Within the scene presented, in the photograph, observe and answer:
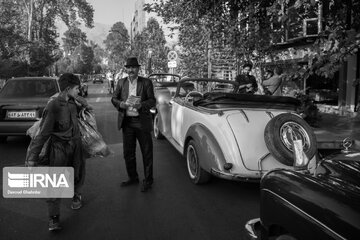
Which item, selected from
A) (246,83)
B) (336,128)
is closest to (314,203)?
(246,83)

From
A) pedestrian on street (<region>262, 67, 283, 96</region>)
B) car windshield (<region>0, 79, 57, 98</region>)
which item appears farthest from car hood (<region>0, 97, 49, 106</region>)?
pedestrian on street (<region>262, 67, 283, 96</region>)

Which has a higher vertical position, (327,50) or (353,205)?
(327,50)

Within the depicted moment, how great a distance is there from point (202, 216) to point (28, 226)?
6.18 ft

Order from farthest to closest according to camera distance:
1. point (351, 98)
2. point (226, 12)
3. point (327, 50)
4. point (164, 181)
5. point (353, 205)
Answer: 1. point (351, 98)
2. point (226, 12)
3. point (327, 50)
4. point (164, 181)
5. point (353, 205)

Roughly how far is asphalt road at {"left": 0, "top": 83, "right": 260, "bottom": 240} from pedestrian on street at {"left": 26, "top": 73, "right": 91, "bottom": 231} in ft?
1.10

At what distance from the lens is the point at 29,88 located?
332 inches

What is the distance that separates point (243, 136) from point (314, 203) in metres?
2.68

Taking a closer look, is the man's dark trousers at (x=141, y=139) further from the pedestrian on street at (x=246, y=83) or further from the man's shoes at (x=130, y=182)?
the pedestrian on street at (x=246, y=83)

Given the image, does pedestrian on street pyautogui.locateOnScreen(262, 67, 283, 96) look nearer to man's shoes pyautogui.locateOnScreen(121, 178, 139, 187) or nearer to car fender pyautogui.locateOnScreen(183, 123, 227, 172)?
car fender pyautogui.locateOnScreen(183, 123, 227, 172)

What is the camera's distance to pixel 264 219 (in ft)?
8.87

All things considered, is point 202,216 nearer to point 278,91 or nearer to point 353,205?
point 353,205

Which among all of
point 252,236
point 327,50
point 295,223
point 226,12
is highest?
point 226,12

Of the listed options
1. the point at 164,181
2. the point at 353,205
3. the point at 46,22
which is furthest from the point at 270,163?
the point at 46,22

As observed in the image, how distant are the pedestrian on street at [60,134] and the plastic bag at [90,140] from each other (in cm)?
22
